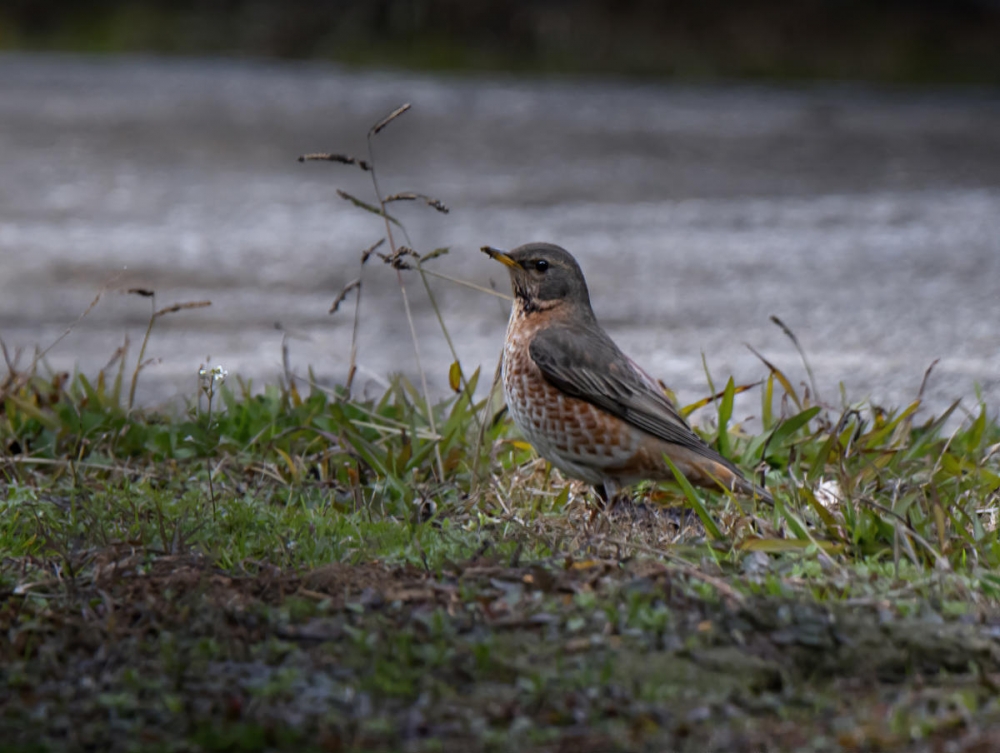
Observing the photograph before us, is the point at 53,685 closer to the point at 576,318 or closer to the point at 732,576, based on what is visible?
the point at 732,576

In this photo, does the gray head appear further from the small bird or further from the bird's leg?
the bird's leg

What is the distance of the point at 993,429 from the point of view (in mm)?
5668

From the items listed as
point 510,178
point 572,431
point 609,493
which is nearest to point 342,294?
point 572,431

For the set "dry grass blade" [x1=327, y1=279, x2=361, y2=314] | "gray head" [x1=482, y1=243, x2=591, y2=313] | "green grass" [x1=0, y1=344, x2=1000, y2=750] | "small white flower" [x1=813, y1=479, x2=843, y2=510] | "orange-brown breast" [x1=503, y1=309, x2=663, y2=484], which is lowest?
"green grass" [x1=0, y1=344, x2=1000, y2=750]

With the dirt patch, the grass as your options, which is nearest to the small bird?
the grass

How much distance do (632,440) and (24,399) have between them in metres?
2.65

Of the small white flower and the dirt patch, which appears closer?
the dirt patch

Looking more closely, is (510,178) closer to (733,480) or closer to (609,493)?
(609,493)

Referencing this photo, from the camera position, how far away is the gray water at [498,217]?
309 inches

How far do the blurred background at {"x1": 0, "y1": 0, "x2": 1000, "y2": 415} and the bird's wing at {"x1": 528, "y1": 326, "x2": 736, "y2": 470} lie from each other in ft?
1.91

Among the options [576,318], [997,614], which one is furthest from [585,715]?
[576,318]

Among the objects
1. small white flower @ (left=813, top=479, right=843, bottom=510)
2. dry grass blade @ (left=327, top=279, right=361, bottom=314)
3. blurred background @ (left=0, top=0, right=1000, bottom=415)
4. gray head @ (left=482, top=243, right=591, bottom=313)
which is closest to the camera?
small white flower @ (left=813, top=479, right=843, bottom=510)

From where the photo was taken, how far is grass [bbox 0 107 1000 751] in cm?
304

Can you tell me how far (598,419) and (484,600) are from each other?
135 cm
